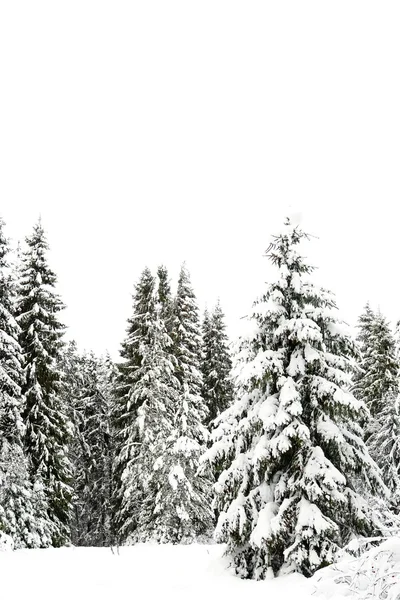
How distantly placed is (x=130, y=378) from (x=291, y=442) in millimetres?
19374

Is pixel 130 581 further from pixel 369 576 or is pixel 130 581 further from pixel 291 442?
pixel 369 576

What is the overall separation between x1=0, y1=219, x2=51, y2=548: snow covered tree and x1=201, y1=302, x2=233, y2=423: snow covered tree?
46.3 ft

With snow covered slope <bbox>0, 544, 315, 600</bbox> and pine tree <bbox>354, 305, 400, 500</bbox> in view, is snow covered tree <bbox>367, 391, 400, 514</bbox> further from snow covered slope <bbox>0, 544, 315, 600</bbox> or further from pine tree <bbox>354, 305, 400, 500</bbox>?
snow covered slope <bbox>0, 544, 315, 600</bbox>

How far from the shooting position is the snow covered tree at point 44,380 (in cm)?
2212

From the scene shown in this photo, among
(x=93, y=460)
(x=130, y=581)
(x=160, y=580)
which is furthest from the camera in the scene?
(x=93, y=460)

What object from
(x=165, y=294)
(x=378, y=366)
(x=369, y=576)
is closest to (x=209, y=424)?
(x=369, y=576)

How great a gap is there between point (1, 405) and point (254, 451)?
12.1 m

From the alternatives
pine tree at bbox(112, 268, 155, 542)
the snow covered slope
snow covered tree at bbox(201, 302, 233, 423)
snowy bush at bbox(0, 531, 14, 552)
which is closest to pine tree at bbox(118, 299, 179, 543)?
pine tree at bbox(112, 268, 155, 542)

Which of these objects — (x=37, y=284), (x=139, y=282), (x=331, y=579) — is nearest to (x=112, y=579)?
(x=331, y=579)

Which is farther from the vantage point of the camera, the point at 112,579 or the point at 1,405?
the point at 1,405

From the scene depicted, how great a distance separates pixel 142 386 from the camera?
27484mm

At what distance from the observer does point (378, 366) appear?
26.8m

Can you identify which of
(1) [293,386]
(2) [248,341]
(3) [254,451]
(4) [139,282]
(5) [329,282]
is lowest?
(3) [254,451]

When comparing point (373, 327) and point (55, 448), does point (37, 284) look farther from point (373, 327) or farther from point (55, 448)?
point (373, 327)
